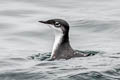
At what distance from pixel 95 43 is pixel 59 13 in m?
5.00

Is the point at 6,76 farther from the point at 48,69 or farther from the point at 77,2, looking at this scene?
the point at 77,2

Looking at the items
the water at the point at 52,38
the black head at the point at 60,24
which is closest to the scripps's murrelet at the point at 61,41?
the black head at the point at 60,24

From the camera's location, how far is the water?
13383 millimetres

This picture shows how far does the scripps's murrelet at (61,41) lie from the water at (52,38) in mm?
683

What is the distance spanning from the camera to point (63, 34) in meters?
16.6

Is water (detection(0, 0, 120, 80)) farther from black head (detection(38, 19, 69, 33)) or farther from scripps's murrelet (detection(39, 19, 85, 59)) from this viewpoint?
black head (detection(38, 19, 69, 33))

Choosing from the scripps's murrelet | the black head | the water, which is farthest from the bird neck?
the water

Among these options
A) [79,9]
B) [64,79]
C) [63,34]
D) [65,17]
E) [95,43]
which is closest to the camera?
[64,79]

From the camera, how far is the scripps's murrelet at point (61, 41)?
15.9 meters

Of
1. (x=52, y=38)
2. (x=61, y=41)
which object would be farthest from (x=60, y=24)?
(x=52, y=38)

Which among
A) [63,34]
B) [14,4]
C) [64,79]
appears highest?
[14,4]

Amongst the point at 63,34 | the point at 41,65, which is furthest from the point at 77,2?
the point at 41,65

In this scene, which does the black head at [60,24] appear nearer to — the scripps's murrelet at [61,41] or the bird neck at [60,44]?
the scripps's murrelet at [61,41]

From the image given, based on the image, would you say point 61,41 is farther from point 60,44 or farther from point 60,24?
point 60,24
